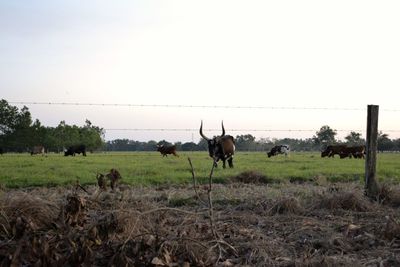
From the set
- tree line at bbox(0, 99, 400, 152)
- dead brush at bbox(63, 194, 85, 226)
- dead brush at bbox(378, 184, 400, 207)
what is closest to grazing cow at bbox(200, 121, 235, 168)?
dead brush at bbox(378, 184, 400, 207)

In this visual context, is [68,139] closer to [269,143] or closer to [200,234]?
[269,143]

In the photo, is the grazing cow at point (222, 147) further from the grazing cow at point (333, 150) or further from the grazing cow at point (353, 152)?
the grazing cow at point (333, 150)

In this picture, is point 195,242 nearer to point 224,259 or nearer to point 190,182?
point 224,259

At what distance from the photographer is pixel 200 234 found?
205 inches

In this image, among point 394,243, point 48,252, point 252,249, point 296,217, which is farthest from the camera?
point 296,217

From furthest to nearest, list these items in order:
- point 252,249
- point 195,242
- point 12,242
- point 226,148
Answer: point 226,148
point 252,249
point 195,242
point 12,242

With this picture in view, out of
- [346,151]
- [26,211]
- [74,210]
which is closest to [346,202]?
[74,210]

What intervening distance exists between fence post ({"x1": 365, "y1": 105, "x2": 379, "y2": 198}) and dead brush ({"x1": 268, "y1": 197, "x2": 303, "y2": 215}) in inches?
76.1

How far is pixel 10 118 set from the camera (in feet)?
226

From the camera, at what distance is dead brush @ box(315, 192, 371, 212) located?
7371 millimetres

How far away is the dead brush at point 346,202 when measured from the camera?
7.37 meters

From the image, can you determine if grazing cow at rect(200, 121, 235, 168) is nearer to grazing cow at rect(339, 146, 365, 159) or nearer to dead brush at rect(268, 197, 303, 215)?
dead brush at rect(268, 197, 303, 215)

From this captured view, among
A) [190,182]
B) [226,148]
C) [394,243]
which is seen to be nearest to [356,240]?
[394,243]

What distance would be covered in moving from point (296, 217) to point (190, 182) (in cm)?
635
